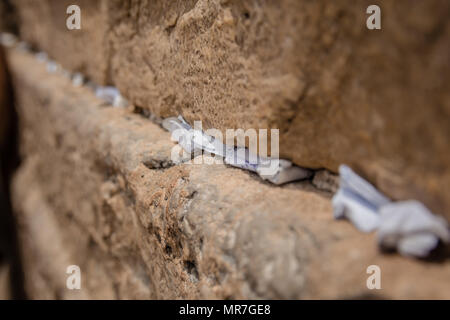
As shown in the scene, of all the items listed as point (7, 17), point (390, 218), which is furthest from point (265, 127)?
point (7, 17)

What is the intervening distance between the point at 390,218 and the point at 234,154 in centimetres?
44

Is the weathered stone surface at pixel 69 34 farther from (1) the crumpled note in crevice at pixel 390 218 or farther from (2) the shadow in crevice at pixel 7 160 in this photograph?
(1) the crumpled note in crevice at pixel 390 218

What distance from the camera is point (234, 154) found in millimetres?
909

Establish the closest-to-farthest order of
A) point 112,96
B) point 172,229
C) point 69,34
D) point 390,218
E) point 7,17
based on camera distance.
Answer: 1. point 390,218
2. point 172,229
3. point 112,96
4. point 69,34
5. point 7,17

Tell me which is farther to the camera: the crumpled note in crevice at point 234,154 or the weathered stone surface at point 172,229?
the crumpled note in crevice at point 234,154

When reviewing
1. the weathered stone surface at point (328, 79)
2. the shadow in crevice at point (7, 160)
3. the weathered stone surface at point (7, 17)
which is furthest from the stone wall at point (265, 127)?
the weathered stone surface at point (7, 17)

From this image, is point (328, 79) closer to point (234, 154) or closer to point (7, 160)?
point (234, 154)

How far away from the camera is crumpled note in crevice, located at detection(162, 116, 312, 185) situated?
0.79 meters

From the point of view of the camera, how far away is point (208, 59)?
901 millimetres

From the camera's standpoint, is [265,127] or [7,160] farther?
[7,160]

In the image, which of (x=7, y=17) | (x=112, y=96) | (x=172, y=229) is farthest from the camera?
(x=7, y=17)

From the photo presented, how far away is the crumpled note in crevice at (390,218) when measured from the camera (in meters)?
0.52

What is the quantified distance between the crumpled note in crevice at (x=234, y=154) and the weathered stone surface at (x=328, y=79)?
36mm

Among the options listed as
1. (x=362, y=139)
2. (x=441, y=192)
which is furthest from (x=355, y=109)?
(x=441, y=192)
